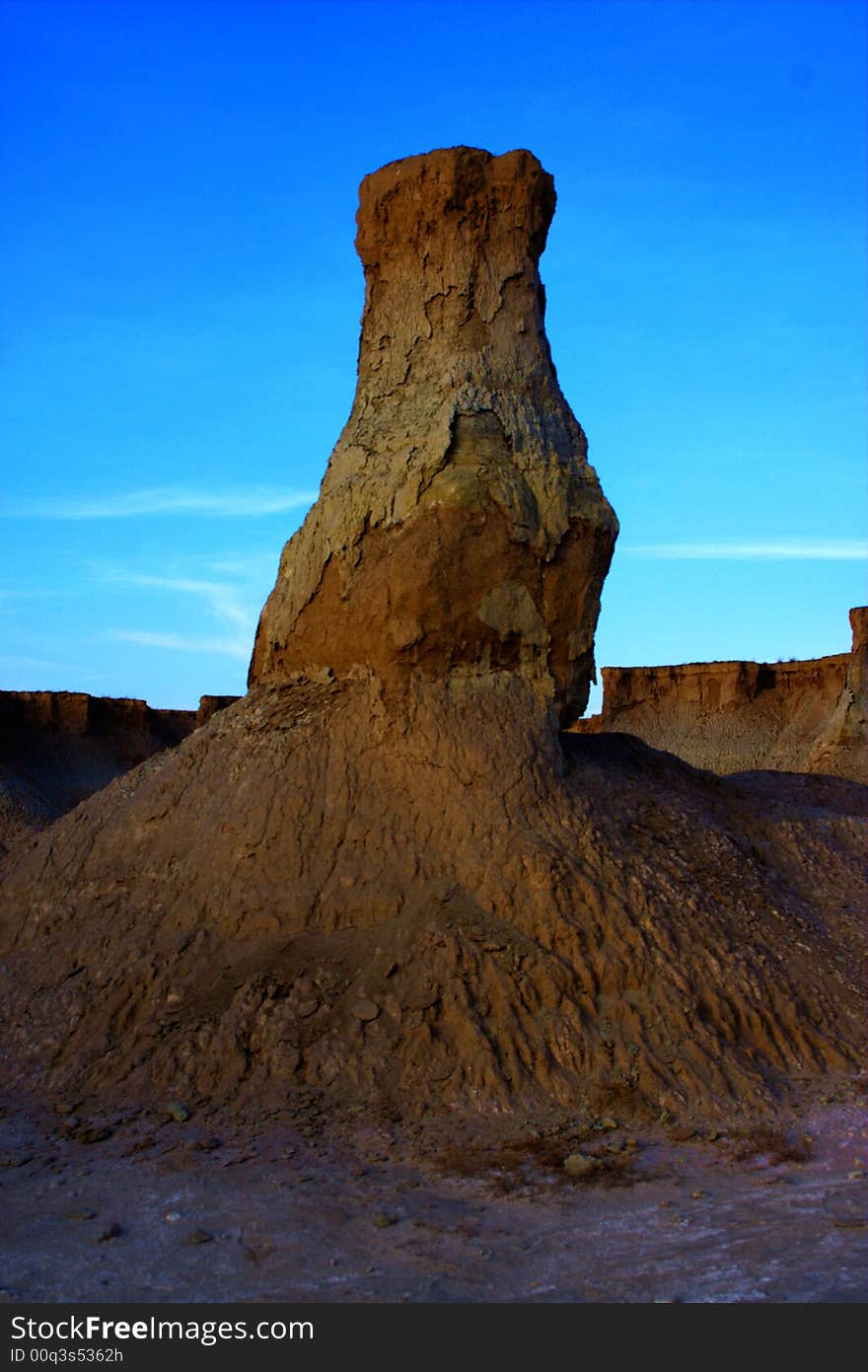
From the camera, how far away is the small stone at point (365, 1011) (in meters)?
7.43

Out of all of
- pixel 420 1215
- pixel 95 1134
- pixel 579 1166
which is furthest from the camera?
pixel 95 1134

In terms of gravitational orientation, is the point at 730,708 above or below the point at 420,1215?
above

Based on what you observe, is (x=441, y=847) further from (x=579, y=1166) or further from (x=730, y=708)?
(x=730, y=708)

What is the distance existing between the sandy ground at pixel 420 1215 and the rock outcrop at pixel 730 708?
85.7 feet

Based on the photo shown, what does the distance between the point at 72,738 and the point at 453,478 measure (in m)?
27.8

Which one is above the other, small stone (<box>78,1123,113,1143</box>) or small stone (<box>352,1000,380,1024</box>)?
small stone (<box>352,1000,380,1024</box>)

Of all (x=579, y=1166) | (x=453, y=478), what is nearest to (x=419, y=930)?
(x=579, y=1166)

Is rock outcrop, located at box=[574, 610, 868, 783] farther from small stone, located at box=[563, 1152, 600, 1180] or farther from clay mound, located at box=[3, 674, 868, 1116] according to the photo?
small stone, located at box=[563, 1152, 600, 1180]

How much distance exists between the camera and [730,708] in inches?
1457

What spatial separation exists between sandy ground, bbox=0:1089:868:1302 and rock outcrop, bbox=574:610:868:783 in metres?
26.1

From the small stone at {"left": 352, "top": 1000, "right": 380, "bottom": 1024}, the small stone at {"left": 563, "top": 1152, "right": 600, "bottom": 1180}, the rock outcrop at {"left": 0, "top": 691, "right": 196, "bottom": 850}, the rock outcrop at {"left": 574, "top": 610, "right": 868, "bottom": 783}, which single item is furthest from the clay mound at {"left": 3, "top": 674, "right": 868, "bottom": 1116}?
the rock outcrop at {"left": 574, "top": 610, "right": 868, "bottom": 783}

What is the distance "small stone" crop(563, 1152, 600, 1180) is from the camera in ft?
20.1

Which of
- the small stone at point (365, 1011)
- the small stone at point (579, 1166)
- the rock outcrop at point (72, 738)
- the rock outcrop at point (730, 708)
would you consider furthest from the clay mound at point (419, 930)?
the rock outcrop at point (730, 708)

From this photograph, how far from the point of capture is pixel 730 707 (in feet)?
121
